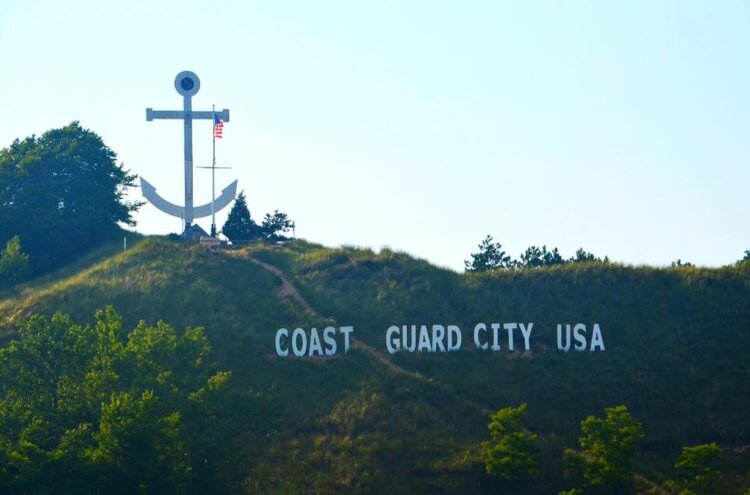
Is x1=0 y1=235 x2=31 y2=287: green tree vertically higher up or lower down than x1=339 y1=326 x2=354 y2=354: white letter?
higher up

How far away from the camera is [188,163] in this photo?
72688 mm

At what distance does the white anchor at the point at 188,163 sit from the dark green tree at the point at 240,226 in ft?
31.4

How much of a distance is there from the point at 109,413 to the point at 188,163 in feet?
94.8

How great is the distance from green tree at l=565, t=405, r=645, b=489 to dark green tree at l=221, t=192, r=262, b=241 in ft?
127

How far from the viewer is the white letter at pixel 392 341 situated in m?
60.0

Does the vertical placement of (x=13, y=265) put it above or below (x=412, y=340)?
above

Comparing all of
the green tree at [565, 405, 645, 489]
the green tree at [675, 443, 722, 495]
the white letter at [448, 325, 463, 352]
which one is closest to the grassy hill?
the white letter at [448, 325, 463, 352]

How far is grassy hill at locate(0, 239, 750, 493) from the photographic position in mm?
51156

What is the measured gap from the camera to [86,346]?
50438 mm

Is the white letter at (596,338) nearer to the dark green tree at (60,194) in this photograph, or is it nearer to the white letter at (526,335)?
the white letter at (526,335)

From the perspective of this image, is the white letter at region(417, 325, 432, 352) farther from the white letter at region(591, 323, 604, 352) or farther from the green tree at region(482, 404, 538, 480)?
the green tree at region(482, 404, 538, 480)

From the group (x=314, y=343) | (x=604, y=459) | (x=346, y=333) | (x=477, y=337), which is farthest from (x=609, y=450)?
(x=314, y=343)

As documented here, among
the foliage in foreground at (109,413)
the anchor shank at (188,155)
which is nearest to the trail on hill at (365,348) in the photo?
the anchor shank at (188,155)

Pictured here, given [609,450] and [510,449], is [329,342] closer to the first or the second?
[510,449]
